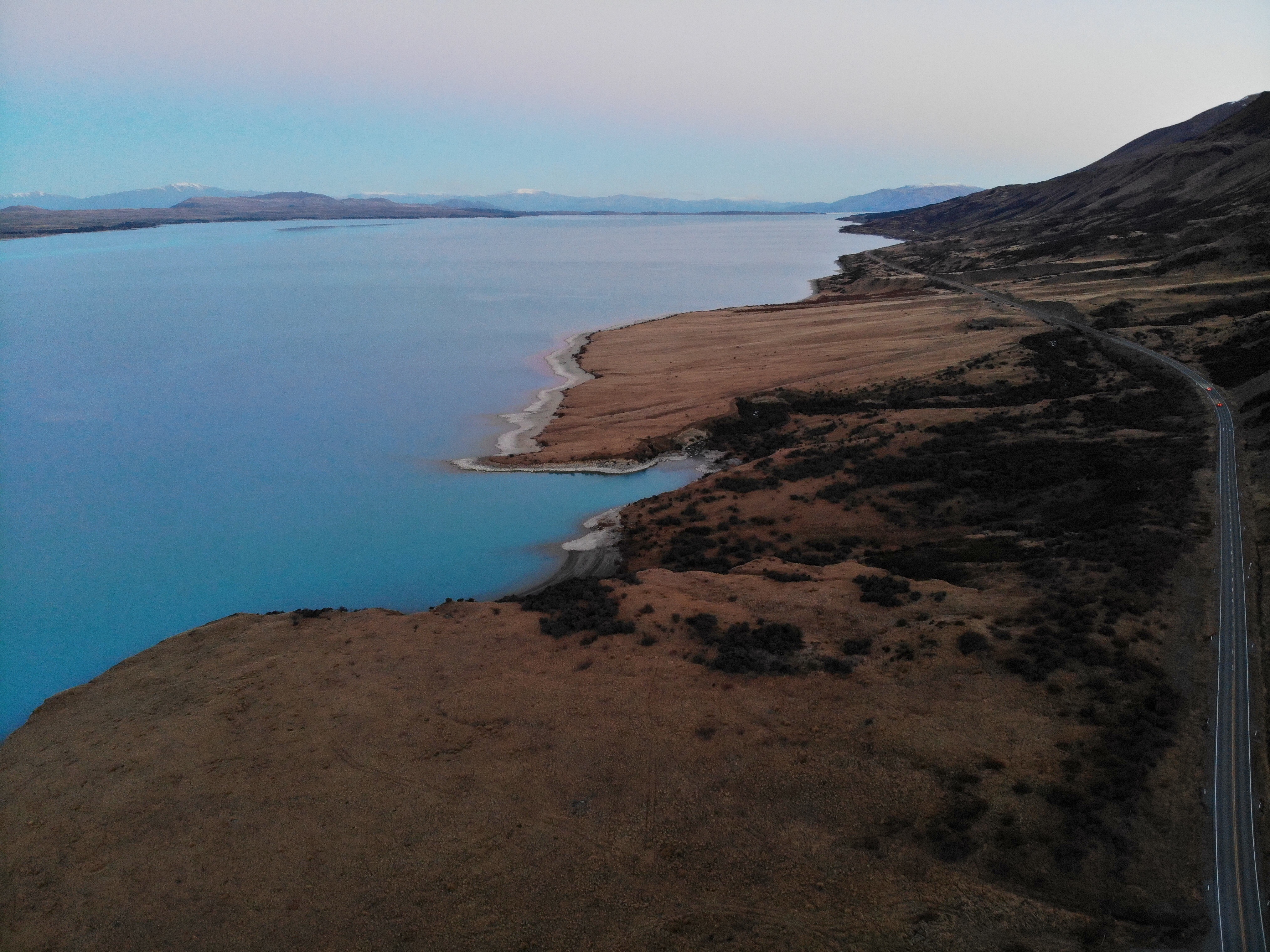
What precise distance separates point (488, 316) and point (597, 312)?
15.4 metres

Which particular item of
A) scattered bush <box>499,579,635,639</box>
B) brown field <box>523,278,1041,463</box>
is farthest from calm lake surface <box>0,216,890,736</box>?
brown field <box>523,278,1041,463</box>

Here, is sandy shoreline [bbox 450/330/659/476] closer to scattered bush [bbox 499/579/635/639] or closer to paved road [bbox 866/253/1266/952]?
scattered bush [bbox 499/579/635/639]

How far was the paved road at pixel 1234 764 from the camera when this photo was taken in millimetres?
10641

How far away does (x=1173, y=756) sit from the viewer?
1342 centimetres

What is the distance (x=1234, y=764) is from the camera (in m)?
13.1

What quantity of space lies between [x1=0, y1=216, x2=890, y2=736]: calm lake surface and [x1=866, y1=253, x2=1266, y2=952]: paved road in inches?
935

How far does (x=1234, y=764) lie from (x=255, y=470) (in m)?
47.6

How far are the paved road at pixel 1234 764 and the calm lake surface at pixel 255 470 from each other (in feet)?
77.9

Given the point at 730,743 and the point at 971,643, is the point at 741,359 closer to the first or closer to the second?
the point at 971,643

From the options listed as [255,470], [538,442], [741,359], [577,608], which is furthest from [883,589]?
[741,359]

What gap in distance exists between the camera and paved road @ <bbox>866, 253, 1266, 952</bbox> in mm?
10641

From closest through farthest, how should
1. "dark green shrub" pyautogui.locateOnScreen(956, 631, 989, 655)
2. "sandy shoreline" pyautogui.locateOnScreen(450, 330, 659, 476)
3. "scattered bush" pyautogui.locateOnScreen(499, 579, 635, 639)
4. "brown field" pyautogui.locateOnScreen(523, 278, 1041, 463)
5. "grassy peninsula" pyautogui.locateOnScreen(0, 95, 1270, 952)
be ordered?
"grassy peninsula" pyautogui.locateOnScreen(0, 95, 1270, 952), "dark green shrub" pyautogui.locateOnScreen(956, 631, 989, 655), "scattered bush" pyautogui.locateOnScreen(499, 579, 635, 639), "sandy shoreline" pyautogui.locateOnScreen(450, 330, 659, 476), "brown field" pyautogui.locateOnScreen(523, 278, 1041, 463)

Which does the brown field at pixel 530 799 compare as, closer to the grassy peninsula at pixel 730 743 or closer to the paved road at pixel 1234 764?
the grassy peninsula at pixel 730 743

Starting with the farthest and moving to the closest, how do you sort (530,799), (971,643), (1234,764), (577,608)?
(577,608) → (971,643) → (530,799) → (1234,764)
